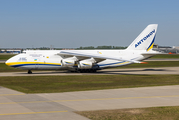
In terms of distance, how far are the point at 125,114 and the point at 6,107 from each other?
275 inches

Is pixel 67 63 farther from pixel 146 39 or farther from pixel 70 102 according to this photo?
pixel 70 102

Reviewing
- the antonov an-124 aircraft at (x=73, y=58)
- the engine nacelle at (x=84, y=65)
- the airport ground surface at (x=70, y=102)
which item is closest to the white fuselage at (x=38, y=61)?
the antonov an-124 aircraft at (x=73, y=58)

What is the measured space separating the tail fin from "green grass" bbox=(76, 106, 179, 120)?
29420mm

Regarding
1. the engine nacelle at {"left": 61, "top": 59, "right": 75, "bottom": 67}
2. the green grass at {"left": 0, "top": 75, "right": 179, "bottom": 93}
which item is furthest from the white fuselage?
the green grass at {"left": 0, "top": 75, "right": 179, "bottom": 93}

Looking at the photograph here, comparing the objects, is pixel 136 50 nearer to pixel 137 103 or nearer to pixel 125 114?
pixel 137 103

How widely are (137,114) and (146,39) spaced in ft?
104

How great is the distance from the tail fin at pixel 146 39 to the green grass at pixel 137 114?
29.4 metres

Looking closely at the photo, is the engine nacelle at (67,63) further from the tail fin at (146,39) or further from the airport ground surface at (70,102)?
the airport ground surface at (70,102)

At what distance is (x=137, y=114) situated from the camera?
1429 cm

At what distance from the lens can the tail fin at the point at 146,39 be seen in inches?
1748

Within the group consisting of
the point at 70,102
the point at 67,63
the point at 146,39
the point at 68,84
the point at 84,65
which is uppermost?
the point at 146,39

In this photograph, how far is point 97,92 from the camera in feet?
70.8

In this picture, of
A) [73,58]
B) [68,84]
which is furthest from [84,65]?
[68,84]

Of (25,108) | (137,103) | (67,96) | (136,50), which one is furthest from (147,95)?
(136,50)
